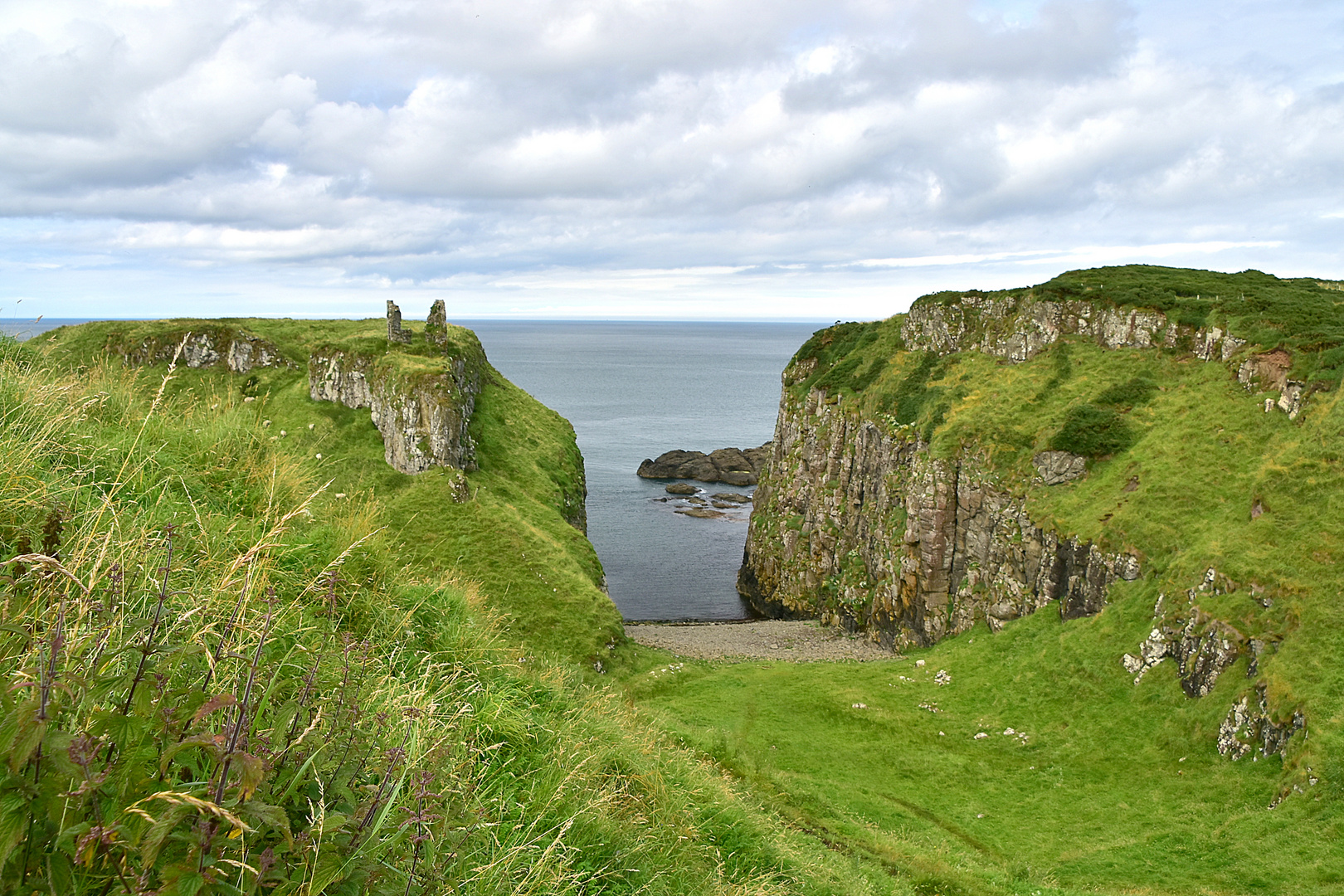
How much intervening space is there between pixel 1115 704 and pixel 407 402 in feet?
154

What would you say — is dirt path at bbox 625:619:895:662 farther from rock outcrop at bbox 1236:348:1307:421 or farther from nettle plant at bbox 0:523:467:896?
nettle plant at bbox 0:523:467:896

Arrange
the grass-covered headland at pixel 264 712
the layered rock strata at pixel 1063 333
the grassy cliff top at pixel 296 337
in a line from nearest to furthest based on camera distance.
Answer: the grass-covered headland at pixel 264 712 < the layered rock strata at pixel 1063 333 < the grassy cliff top at pixel 296 337

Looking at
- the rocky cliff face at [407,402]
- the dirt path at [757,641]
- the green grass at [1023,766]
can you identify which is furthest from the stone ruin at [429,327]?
the green grass at [1023,766]

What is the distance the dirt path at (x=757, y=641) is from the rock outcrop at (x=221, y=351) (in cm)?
3991

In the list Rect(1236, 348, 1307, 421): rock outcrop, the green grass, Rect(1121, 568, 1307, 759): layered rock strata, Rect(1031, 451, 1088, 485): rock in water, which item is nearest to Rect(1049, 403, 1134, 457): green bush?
Rect(1031, 451, 1088, 485): rock in water

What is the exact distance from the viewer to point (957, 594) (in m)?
51.8

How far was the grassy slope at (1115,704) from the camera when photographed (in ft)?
81.9

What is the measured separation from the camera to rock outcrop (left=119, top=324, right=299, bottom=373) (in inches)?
2606

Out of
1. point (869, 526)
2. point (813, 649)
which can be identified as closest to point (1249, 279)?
point (869, 526)

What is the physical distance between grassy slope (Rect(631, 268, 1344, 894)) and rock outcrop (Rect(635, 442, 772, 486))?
63323mm

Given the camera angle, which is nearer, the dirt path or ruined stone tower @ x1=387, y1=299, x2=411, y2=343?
the dirt path

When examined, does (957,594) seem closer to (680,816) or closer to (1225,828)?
(1225,828)

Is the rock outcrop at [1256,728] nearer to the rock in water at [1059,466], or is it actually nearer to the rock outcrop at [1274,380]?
the rock in water at [1059,466]

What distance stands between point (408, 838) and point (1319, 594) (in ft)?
129
